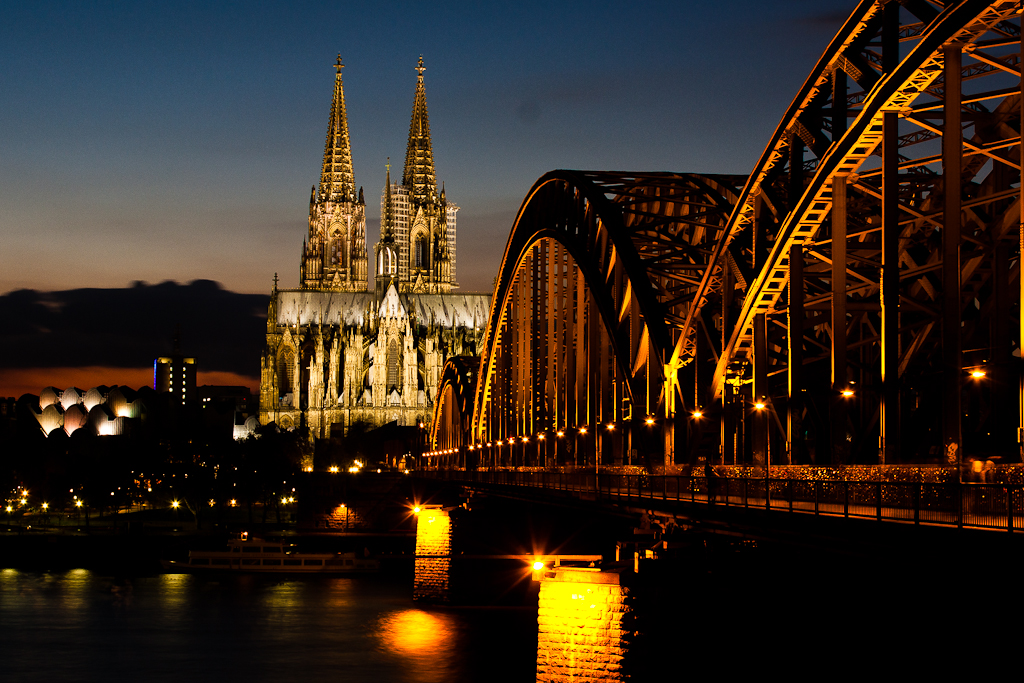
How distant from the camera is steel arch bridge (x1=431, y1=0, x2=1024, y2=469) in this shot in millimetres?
28031

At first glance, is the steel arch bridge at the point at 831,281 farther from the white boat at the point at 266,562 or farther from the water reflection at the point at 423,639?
the white boat at the point at 266,562

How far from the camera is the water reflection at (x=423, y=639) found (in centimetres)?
5391

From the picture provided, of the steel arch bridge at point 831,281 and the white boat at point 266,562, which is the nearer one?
the steel arch bridge at point 831,281

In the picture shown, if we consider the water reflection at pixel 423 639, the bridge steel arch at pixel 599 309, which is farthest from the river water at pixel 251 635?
the bridge steel arch at pixel 599 309

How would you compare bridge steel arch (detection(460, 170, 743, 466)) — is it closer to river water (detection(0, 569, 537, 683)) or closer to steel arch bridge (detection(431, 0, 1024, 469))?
steel arch bridge (detection(431, 0, 1024, 469))

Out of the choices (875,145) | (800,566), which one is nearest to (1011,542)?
(800,566)

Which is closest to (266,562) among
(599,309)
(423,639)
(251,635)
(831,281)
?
(251,635)

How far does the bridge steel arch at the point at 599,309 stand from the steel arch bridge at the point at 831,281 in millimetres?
177

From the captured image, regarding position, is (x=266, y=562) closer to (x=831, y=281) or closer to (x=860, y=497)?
(x=831, y=281)

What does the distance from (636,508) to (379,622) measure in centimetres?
3402

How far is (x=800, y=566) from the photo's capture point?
2998 centimetres

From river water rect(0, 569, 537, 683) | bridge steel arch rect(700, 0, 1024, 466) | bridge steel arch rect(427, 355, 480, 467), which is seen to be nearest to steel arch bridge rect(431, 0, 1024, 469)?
bridge steel arch rect(700, 0, 1024, 466)

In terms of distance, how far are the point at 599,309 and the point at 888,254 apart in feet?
92.8

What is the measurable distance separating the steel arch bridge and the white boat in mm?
27191
